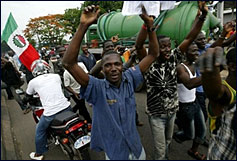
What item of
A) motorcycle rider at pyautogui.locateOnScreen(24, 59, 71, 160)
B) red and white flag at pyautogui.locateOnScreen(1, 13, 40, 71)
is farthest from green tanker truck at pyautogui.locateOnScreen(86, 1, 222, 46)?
motorcycle rider at pyautogui.locateOnScreen(24, 59, 71, 160)

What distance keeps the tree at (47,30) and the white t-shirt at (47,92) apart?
55.5 ft

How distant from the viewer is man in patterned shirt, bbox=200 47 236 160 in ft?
3.16

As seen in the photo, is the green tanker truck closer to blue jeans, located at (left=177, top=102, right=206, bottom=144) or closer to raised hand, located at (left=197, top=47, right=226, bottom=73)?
blue jeans, located at (left=177, top=102, right=206, bottom=144)

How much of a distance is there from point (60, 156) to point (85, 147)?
77 cm

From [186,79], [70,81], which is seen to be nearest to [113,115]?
[186,79]

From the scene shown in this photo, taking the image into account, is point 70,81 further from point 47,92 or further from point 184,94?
point 184,94

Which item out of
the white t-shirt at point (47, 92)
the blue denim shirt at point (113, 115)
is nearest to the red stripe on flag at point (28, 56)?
the white t-shirt at point (47, 92)

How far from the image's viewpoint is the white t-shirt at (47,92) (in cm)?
238

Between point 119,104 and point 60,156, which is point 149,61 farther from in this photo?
point 60,156

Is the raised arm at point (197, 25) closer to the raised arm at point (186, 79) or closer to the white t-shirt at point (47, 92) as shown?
the raised arm at point (186, 79)

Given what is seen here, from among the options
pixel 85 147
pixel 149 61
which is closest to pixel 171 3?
pixel 149 61

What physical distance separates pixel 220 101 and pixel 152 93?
910mm

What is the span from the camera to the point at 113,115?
4.66ft

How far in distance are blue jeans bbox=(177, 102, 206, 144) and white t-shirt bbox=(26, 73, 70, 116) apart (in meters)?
1.55
